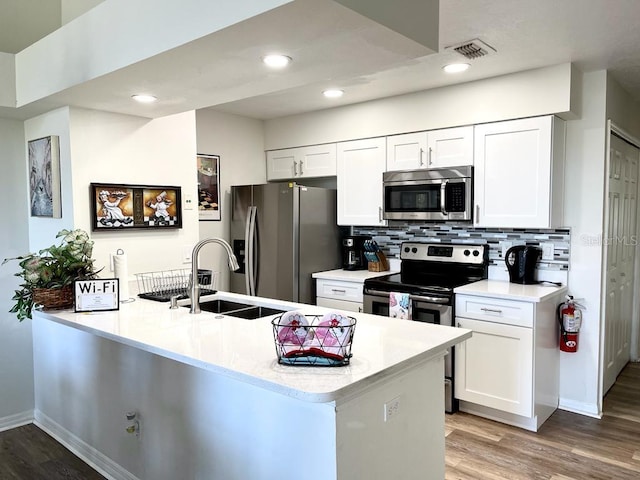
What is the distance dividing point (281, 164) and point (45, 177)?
7.37ft

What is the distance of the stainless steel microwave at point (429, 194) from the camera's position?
11.7 feet

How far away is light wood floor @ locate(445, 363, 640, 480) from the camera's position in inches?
105

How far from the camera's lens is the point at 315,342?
1628mm

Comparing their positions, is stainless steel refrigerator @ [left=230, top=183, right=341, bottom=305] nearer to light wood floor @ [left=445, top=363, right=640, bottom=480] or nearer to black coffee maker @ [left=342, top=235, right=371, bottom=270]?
black coffee maker @ [left=342, top=235, right=371, bottom=270]

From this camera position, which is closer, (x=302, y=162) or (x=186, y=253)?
(x=186, y=253)

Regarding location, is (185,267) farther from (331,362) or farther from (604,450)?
(604,450)

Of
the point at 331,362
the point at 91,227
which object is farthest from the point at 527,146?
the point at 91,227

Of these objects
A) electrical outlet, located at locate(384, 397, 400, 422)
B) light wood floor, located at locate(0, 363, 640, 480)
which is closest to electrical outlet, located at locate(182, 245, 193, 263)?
light wood floor, located at locate(0, 363, 640, 480)

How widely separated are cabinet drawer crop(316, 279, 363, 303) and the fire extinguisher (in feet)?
4.78

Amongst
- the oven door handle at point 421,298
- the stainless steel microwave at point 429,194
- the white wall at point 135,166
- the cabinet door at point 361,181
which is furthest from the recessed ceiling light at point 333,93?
the oven door handle at point 421,298

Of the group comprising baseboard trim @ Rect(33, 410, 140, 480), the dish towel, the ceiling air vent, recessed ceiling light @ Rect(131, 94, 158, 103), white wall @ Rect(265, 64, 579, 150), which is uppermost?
the ceiling air vent

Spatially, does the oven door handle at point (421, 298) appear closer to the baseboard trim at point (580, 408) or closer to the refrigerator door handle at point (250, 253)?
the refrigerator door handle at point (250, 253)

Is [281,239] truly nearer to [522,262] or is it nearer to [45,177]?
[45,177]

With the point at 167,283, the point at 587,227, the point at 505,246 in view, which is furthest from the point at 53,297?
the point at 587,227
